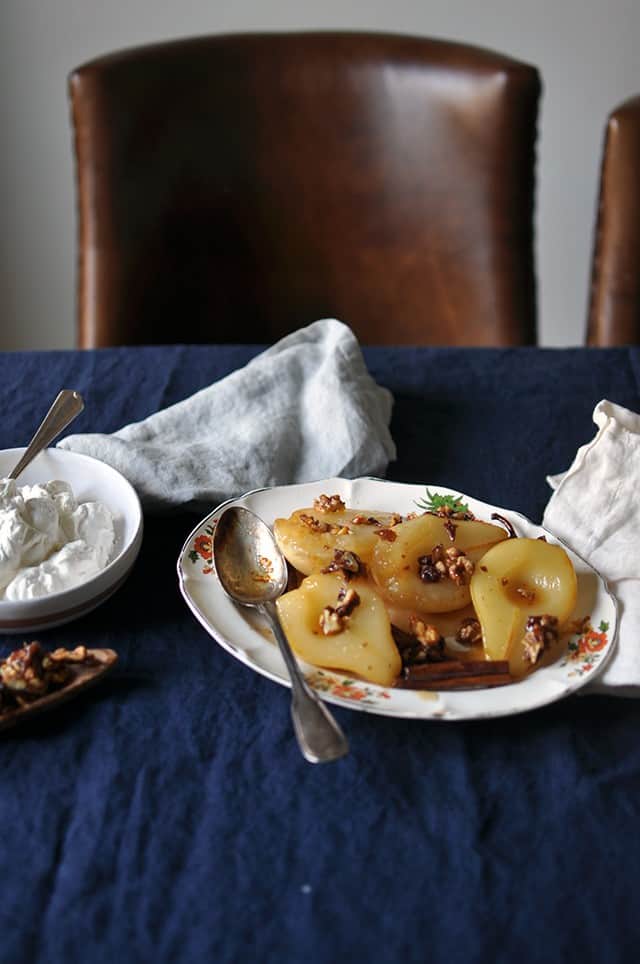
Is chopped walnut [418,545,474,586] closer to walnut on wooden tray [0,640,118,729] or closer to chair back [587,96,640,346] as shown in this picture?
walnut on wooden tray [0,640,118,729]

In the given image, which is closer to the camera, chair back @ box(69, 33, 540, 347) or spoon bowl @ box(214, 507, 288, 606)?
spoon bowl @ box(214, 507, 288, 606)

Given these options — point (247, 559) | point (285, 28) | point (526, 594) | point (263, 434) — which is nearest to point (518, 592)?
point (526, 594)

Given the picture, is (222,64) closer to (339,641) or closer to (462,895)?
(339,641)

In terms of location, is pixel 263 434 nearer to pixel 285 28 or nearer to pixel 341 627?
pixel 341 627

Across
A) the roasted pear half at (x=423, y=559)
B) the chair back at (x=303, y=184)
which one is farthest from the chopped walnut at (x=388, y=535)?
the chair back at (x=303, y=184)

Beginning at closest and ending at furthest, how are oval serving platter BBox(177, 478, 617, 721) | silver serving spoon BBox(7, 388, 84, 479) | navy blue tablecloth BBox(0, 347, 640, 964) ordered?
navy blue tablecloth BBox(0, 347, 640, 964)
oval serving platter BBox(177, 478, 617, 721)
silver serving spoon BBox(7, 388, 84, 479)

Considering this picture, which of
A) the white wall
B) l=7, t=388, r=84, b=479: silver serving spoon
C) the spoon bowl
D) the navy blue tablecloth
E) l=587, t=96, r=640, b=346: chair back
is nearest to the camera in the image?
the navy blue tablecloth

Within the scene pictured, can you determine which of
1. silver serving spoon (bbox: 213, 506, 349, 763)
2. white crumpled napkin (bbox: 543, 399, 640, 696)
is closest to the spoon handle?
silver serving spoon (bbox: 213, 506, 349, 763)

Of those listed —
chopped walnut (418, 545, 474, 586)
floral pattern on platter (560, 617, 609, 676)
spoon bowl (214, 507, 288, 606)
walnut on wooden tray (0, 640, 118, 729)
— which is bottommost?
floral pattern on platter (560, 617, 609, 676)
